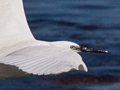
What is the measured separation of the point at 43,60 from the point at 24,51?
0.95 ft

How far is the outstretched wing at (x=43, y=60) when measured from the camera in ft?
18.8

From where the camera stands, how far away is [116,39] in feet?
30.0

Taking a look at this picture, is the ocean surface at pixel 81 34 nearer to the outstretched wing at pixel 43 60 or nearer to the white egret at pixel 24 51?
the white egret at pixel 24 51

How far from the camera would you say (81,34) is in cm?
937

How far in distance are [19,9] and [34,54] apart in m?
1.06

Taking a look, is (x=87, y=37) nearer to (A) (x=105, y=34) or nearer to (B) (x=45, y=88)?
(A) (x=105, y=34)

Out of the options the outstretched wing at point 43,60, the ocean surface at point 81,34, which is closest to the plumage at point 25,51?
the outstretched wing at point 43,60

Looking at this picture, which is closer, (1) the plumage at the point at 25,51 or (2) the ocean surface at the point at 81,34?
(1) the plumage at the point at 25,51

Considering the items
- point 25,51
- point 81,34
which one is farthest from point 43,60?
point 81,34

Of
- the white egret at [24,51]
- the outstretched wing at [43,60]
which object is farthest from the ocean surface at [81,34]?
the outstretched wing at [43,60]

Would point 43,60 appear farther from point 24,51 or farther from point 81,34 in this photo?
point 81,34

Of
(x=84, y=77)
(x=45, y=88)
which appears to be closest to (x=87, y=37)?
(x=84, y=77)

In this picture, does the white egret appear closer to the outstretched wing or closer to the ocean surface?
the outstretched wing

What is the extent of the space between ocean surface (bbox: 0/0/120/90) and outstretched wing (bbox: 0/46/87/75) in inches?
31.3
